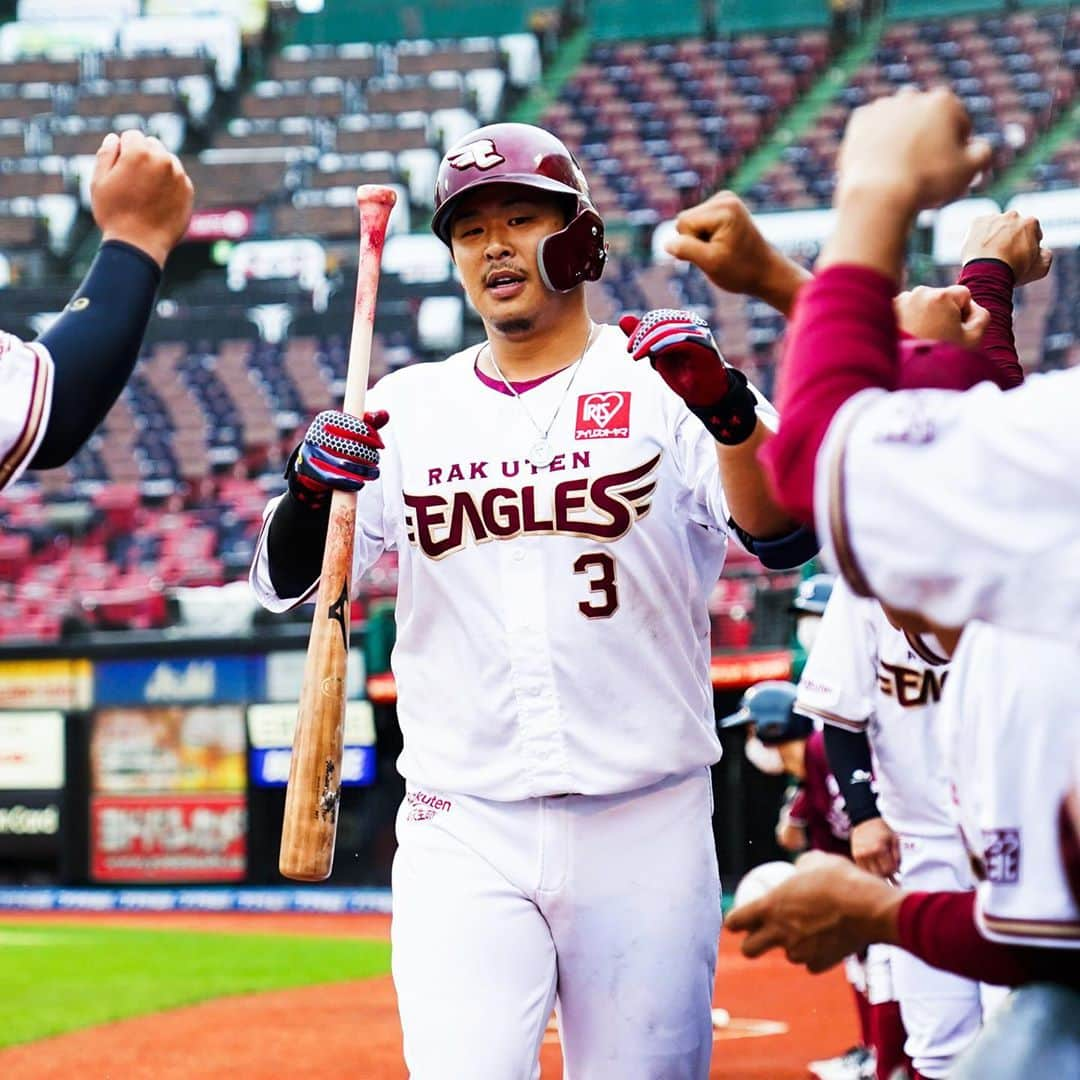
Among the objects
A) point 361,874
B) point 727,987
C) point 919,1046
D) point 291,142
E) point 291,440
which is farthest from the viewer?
point 291,142

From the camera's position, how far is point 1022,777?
168cm

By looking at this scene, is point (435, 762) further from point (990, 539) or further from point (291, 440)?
point (291, 440)

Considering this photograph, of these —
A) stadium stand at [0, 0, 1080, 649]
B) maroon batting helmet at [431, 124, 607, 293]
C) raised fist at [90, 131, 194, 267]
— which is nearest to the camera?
raised fist at [90, 131, 194, 267]

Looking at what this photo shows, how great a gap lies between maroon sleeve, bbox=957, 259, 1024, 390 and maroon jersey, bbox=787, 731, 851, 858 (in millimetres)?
3031

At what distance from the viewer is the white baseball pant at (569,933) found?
292 centimetres

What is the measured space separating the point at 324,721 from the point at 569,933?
0.56 m

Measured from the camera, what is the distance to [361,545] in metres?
3.30

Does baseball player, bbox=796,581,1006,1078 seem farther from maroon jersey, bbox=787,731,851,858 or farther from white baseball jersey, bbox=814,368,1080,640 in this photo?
white baseball jersey, bbox=814,368,1080,640

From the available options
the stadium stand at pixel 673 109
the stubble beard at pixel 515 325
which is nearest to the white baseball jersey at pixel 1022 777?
the stubble beard at pixel 515 325

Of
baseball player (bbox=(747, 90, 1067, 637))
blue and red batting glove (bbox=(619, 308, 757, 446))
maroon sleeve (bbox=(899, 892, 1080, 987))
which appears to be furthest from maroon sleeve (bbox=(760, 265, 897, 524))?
blue and red batting glove (bbox=(619, 308, 757, 446))

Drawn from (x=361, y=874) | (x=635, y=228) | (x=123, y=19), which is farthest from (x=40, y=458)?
(x=123, y=19)

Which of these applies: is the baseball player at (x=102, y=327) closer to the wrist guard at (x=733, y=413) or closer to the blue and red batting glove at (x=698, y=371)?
the blue and red batting glove at (x=698, y=371)

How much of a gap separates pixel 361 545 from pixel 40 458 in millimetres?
1085

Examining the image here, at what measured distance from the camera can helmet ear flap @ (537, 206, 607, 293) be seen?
322cm
